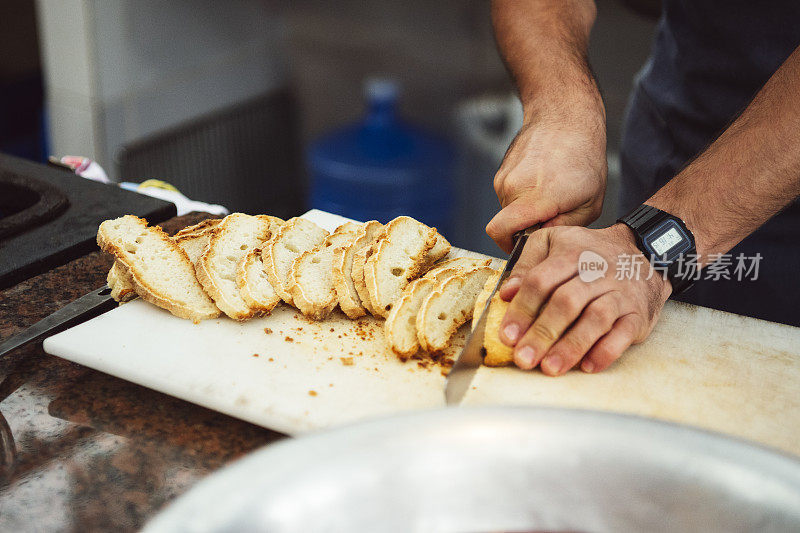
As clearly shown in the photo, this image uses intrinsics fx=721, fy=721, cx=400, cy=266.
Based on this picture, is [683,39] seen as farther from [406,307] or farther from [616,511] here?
[616,511]

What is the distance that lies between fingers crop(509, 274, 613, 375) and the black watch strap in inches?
8.0

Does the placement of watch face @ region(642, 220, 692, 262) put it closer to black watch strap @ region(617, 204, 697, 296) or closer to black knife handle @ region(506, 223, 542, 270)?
black watch strap @ region(617, 204, 697, 296)

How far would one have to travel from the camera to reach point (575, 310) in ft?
4.46

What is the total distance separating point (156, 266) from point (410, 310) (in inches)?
22.6

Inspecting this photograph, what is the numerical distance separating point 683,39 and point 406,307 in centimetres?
137

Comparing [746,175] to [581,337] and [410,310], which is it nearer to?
[581,337]

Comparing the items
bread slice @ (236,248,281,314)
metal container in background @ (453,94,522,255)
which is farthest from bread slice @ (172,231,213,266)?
metal container in background @ (453,94,522,255)

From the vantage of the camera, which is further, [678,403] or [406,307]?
[406,307]

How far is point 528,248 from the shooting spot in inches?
61.1

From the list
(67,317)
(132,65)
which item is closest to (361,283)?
(67,317)

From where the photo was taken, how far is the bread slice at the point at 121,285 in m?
1.55

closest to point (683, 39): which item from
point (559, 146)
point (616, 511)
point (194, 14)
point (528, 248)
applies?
point (559, 146)

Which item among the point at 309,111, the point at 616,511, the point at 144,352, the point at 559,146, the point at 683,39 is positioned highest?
the point at 683,39

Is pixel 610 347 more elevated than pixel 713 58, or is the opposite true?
pixel 713 58
